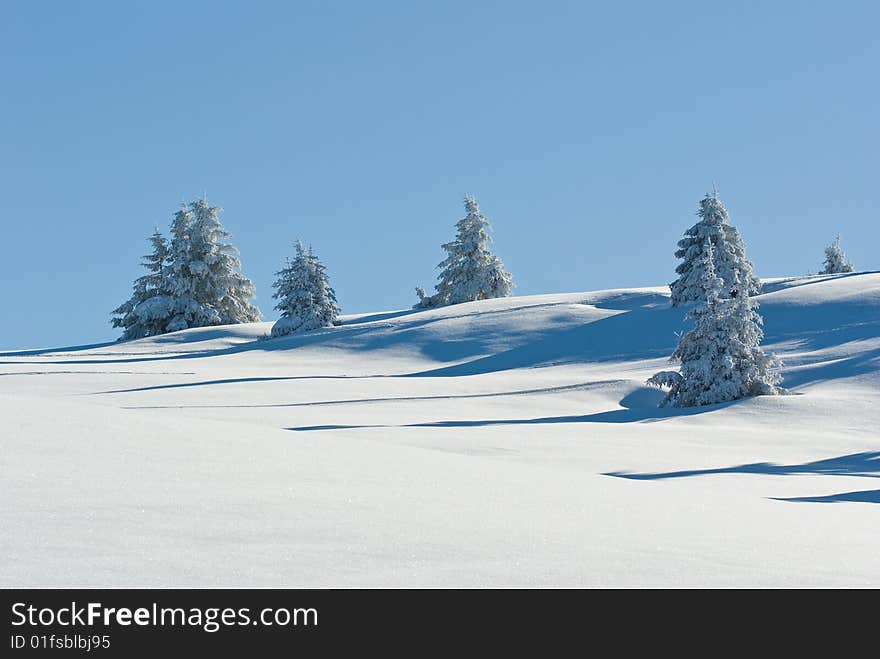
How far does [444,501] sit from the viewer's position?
5.94 m

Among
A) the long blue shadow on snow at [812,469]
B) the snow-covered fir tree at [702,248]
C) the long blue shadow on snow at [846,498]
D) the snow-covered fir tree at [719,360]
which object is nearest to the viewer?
the long blue shadow on snow at [846,498]

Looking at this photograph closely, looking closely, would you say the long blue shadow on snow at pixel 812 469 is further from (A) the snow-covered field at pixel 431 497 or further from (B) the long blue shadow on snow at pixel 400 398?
(B) the long blue shadow on snow at pixel 400 398

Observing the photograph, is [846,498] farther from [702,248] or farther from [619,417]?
[702,248]

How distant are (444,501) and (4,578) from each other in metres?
2.97

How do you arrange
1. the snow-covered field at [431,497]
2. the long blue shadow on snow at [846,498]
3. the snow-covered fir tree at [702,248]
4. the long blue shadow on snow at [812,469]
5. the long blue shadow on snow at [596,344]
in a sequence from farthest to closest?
the snow-covered fir tree at [702,248], the long blue shadow on snow at [596,344], the long blue shadow on snow at [812,469], the long blue shadow on snow at [846,498], the snow-covered field at [431,497]

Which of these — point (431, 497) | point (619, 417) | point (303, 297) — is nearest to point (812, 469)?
point (619, 417)

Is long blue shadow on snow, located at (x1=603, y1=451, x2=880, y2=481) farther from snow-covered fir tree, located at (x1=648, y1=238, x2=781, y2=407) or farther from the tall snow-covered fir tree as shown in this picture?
the tall snow-covered fir tree

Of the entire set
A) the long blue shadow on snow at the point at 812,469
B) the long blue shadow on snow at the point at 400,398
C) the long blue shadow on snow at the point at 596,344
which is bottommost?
the long blue shadow on snow at the point at 812,469

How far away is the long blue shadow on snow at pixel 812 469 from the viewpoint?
12453 mm

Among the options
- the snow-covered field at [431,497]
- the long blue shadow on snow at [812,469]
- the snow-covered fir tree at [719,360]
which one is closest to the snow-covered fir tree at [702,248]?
the snow-covered fir tree at [719,360]

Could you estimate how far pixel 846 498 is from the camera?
1079 cm

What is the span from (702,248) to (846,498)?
103ft

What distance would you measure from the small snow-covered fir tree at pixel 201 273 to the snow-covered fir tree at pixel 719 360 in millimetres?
37929
